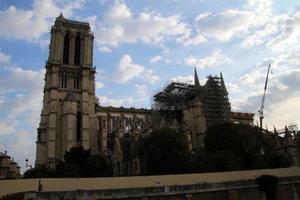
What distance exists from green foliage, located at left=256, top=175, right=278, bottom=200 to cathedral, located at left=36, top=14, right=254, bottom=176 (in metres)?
24.0

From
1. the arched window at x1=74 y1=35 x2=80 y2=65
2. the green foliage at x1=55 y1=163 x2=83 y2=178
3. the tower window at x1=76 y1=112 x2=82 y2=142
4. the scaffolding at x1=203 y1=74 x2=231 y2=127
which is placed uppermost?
the arched window at x1=74 y1=35 x2=80 y2=65

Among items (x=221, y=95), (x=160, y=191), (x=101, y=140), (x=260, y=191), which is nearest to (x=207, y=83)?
(x=221, y=95)

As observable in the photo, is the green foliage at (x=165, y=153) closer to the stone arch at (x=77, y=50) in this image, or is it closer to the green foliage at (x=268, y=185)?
the green foliage at (x=268, y=185)

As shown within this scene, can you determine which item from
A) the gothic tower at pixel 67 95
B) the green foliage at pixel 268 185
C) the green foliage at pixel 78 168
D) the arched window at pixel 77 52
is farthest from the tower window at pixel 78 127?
the green foliage at pixel 268 185

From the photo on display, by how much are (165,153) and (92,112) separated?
29.7 meters

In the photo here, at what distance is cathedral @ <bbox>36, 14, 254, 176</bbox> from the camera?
61.9m

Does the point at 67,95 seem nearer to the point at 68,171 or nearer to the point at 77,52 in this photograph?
the point at 77,52

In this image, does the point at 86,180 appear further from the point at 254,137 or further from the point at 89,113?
the point at 89,113

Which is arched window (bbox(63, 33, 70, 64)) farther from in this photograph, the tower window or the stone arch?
the tower window

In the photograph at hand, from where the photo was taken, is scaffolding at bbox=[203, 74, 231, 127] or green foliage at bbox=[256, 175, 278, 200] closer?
green foliage at bbox=[256, 175, 278, 200]

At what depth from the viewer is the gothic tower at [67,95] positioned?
6256 centimetres

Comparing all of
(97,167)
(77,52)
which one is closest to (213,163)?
(97,167)

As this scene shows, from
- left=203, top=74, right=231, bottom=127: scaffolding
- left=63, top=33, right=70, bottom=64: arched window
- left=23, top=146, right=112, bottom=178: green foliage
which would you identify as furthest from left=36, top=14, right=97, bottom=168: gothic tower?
left=203, top=74, right=231, bottom=127: scaffolding

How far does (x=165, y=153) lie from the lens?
42531mm
